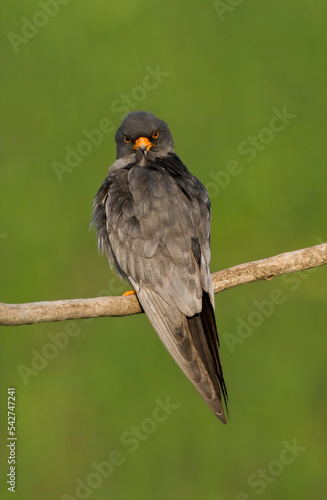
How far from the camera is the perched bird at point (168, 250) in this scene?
18.2 feet

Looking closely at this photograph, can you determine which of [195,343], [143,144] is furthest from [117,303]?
[143,144]

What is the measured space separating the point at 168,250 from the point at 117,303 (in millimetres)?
577

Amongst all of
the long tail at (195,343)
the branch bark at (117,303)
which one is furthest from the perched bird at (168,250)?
the branch bark at (117,303)

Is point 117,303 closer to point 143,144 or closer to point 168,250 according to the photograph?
point 168,250

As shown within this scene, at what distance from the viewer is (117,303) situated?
5.50m

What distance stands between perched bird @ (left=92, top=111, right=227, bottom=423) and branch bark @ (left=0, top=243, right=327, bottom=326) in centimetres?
17

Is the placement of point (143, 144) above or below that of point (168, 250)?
above

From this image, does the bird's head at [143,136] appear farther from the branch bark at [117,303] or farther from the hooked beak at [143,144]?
the branch bark at [117,303]

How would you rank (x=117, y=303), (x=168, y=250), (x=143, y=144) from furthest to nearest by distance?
(x=143, y=144) → (x=168, y=250) → (x=117, y=303)

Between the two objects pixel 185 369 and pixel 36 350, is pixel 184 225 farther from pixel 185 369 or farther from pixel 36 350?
pixel 36 350

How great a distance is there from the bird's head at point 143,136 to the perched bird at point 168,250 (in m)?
0.05

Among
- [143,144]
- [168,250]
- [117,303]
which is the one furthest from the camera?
[143,144]

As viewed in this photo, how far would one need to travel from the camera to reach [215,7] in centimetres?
1264

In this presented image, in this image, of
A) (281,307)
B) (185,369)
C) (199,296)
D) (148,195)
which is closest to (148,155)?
(148,195)
